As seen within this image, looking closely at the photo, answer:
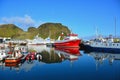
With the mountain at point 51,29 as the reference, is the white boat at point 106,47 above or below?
below

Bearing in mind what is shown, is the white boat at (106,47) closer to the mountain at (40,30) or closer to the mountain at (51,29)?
the mountain at (40,30)

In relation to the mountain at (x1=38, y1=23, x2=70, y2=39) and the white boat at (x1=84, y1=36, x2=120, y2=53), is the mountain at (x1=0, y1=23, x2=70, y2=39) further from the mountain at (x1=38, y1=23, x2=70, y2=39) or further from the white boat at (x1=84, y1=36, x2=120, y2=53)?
the white boat at (x1=84, y1=36, x2=120, y2=53)

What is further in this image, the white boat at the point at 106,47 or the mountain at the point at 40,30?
the mountain at the point at 40,30

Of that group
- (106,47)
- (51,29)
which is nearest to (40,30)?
(51,29)

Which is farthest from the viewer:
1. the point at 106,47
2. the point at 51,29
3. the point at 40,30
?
the point at 40,30

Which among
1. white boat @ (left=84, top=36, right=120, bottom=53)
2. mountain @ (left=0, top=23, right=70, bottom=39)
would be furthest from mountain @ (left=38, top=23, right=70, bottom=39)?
white boat @ (left=84, top=36, right=120, bottom=53)

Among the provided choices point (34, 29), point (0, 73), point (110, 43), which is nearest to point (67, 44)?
point (110, 43)

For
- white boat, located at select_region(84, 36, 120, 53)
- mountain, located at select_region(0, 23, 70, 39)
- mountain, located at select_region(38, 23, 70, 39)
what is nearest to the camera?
white boat, located at select_region(84, 36, 120, 53)

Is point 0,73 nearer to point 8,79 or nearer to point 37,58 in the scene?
point 8,79

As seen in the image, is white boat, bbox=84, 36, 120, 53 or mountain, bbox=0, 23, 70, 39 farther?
mountain, bbox=0, 23, 70, 39

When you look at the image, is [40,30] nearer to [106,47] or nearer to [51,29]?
[51,29]

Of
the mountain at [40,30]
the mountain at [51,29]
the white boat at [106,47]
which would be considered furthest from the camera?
the mountain at [51,29]

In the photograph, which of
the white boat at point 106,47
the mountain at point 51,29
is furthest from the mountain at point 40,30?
the white boat at point 106,47

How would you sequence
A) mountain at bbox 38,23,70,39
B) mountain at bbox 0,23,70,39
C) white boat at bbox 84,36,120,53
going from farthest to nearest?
mountain at bbox 38,23,70,39, mountain at bbox 0,23,70,39, white boat at bbox 84,36,120,53
